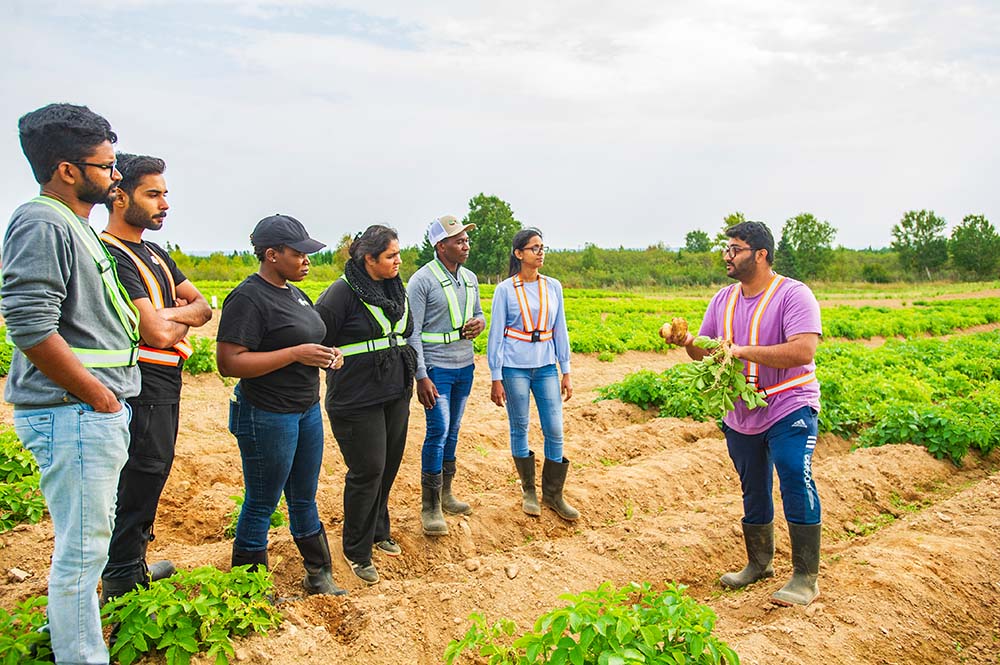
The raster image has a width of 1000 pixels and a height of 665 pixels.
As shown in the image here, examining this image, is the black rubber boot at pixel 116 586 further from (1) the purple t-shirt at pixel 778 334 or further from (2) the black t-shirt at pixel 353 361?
(1) the purple t-shirt at pixel 778 334

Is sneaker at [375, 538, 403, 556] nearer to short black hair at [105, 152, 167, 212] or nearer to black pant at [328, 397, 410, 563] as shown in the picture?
black pant at [328, 397, 410, 563]

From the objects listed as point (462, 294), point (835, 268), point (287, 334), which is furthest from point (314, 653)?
point (835, 268)

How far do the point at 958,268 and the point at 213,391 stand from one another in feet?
251

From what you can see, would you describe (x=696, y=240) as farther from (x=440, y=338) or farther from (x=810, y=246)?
(x=440, y=338)

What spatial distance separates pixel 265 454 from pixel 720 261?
5790 centimetres

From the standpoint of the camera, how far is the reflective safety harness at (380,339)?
14.1 ft

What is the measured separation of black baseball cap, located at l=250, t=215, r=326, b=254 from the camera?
377cm

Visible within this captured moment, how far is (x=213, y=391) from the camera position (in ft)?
31.8

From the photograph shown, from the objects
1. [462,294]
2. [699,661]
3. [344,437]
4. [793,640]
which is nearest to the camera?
[699,661]

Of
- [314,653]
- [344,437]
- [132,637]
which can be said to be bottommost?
[314,653]

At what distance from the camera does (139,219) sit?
11.7 ft

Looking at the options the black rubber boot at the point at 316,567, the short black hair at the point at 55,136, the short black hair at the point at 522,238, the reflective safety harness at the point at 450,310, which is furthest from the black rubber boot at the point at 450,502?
the short black hair at the point at 55,136

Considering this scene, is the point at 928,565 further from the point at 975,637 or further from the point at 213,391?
the point at 213,391

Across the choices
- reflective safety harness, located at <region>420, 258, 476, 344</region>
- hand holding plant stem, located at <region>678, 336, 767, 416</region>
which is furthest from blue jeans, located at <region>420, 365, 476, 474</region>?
hand holding plant stem, located at <region>678, 336, 767, 416</region>
